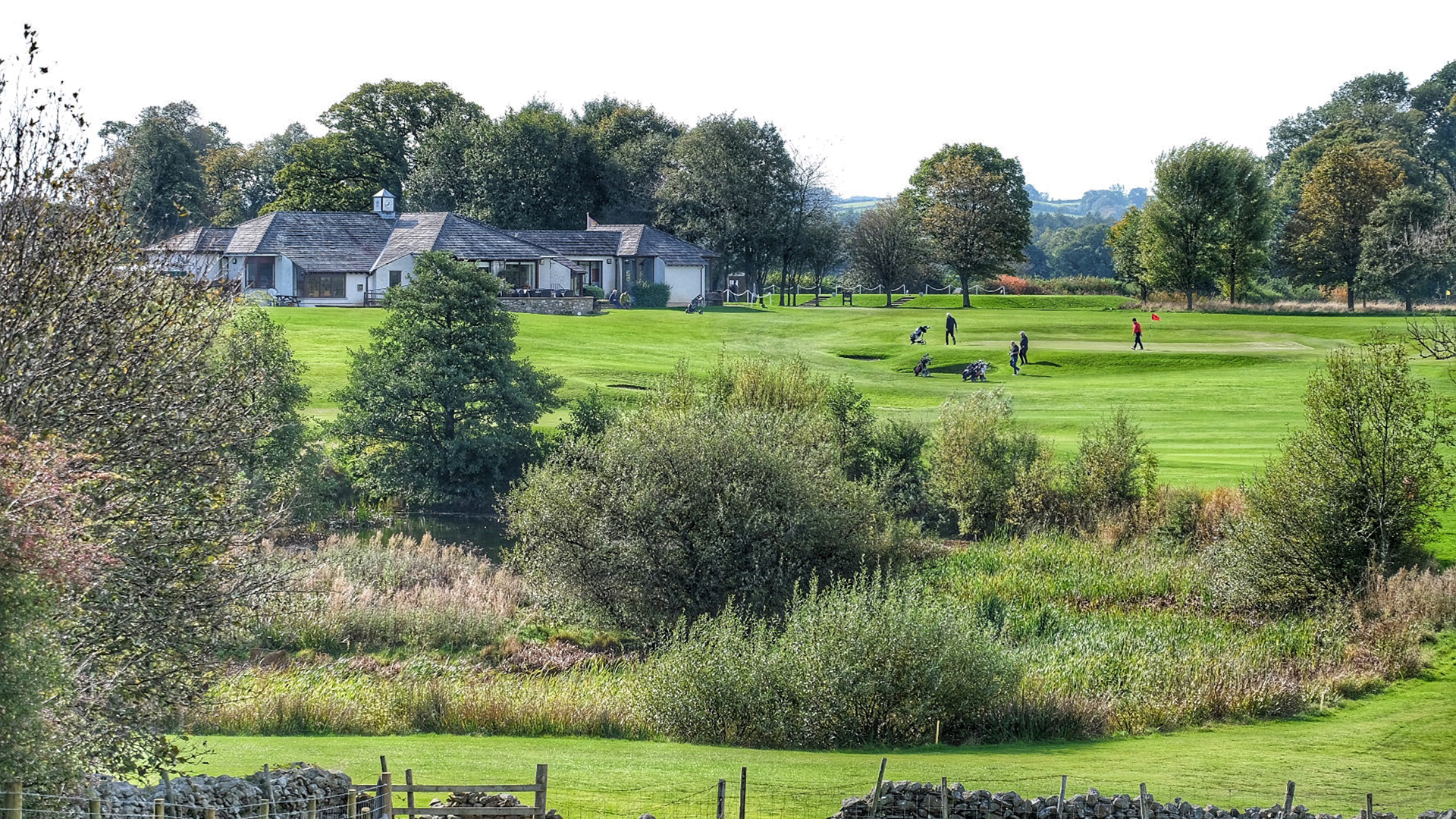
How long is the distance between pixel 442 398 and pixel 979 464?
61.4 feet

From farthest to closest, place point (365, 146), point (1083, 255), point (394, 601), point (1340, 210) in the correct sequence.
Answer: point (1083, 255)
point (365, 146)
point (1340, 210)
point (394, 601)

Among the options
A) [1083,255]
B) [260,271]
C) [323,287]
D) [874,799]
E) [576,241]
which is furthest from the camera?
[1083,255]

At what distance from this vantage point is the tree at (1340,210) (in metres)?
86.7

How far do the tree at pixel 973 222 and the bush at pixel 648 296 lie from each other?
18.0m

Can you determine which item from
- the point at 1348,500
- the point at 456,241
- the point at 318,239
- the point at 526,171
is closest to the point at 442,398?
the point at 1348,500

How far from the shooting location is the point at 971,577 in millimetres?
36938

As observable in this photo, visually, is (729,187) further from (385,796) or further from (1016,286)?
(385,796)

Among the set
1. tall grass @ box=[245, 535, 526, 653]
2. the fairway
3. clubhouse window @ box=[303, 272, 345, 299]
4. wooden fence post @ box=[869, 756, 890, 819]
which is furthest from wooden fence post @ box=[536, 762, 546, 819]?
clubhouse window @ box=[303, 272, 345, 299]

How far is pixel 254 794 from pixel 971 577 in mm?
24331

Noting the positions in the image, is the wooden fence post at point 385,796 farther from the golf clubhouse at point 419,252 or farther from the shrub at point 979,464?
the golf clubhouse at point 419,252

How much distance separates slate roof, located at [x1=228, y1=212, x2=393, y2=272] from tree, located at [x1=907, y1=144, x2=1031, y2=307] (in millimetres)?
35638

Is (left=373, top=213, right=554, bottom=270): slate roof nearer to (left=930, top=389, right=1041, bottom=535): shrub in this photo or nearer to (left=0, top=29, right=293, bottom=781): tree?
(left=930, top=389, right=1041, bottom=535): shrub

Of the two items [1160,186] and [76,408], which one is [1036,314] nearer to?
[1160,186]

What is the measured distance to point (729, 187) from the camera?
93438mm
